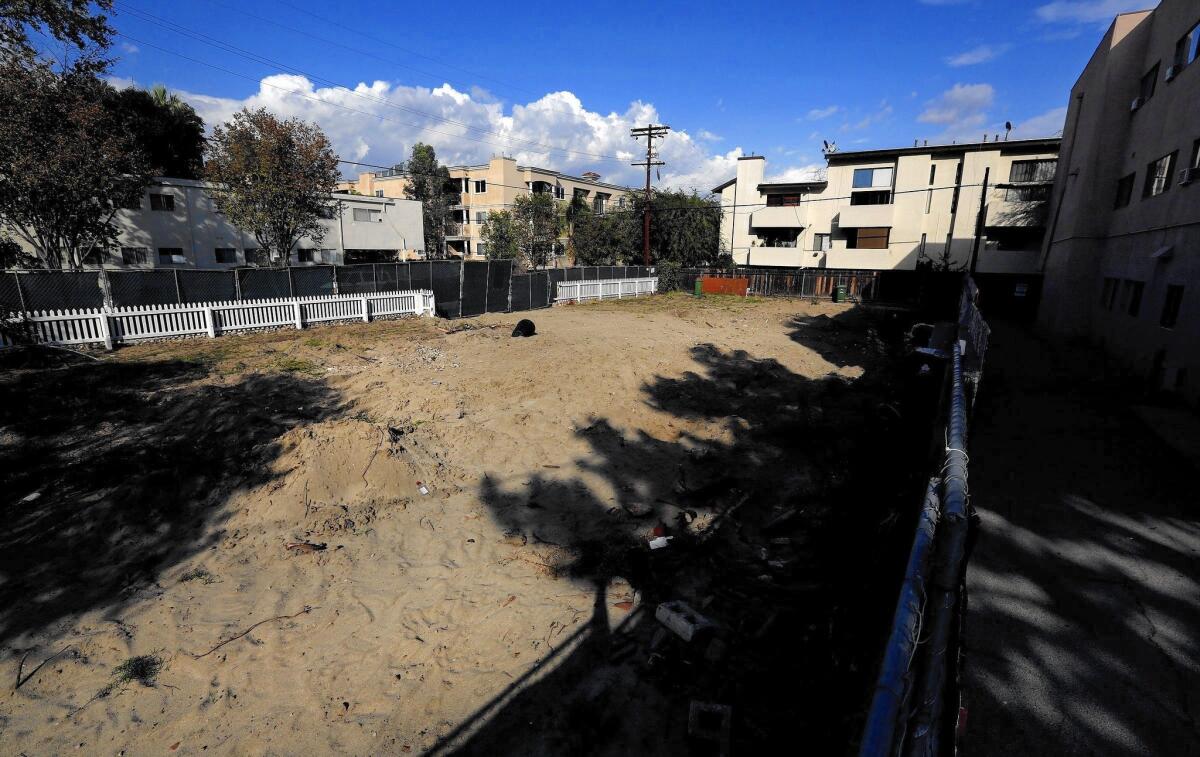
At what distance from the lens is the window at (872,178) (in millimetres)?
38156

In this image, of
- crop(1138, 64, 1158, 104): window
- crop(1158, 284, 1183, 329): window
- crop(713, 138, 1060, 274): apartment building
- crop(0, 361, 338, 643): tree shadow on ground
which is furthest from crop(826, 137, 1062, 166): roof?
crop(0, 361, 338, 643): tree shadow on ground

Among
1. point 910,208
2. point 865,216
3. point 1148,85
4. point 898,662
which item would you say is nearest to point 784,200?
point 865,216

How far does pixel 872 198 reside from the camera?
39.3 meters

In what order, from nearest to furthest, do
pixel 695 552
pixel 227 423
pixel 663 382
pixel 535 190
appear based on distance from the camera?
pixel 695 552 → pixel 227 423 → pixel 663 382 → pixel 535 190

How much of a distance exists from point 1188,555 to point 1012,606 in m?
2.28

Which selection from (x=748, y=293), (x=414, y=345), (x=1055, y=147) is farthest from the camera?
(x=748, y=293)

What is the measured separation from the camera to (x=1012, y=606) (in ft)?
13.5

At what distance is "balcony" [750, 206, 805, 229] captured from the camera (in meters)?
41.3

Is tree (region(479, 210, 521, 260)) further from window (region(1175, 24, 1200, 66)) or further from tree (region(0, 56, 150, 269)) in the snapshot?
window (region(1175, 24, 1200, 66))

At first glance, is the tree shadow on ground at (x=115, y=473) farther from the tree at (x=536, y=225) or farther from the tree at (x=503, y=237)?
the tree at (x=536, y=225)

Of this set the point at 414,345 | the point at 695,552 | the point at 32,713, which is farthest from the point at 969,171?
the point at 32,713

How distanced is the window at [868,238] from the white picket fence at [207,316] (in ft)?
105

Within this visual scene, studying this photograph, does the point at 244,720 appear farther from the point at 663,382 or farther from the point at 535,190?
the point at 535,190

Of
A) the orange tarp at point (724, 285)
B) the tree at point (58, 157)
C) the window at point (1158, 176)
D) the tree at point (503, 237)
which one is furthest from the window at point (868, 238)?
the tree at point (58, 157)
